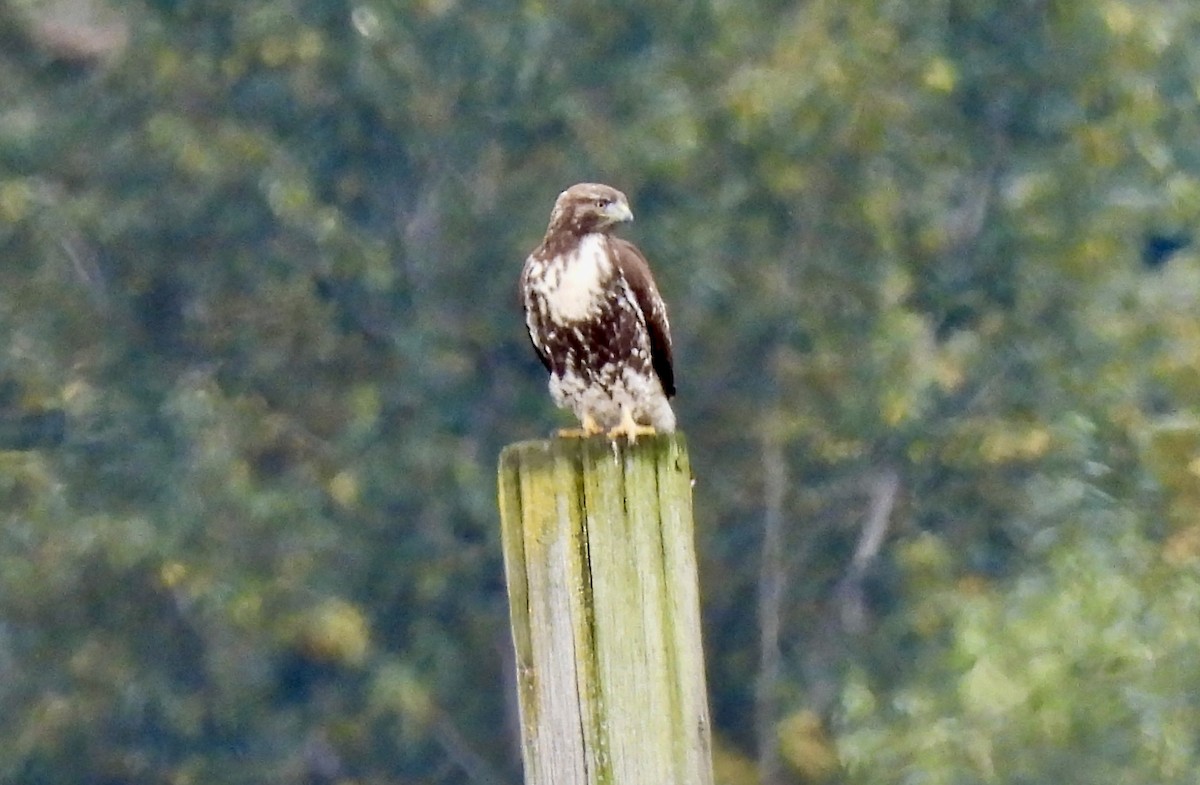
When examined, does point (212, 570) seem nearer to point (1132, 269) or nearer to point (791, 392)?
point (791, 392)

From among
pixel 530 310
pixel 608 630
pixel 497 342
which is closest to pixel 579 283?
pixel 530 310

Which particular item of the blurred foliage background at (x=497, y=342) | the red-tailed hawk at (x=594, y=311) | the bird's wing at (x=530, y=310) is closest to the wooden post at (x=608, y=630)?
the red-tailed hawk at (x=594, y=311)

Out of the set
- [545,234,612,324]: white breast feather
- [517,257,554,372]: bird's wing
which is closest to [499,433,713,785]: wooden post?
[545,234,612,324]: white breast feather

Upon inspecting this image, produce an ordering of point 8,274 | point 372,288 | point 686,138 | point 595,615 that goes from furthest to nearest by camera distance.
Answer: point 8,274 → point 372,288 → point 686,138 → point 595,615

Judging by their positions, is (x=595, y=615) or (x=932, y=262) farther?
(x=932, y=262)

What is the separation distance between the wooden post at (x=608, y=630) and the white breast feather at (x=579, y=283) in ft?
9.26

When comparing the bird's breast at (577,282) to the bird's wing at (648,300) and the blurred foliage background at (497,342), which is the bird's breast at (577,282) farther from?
the blurred foliage background at (497,342)

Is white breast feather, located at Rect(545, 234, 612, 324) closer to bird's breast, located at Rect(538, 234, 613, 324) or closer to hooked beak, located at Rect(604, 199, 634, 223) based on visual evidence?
bird's breast, located at Rect(538, 234, 613, 324)

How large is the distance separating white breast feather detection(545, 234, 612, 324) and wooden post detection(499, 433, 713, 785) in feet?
9.26

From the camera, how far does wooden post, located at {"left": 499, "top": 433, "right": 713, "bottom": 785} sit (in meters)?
2.27

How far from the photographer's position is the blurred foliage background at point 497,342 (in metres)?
13.3

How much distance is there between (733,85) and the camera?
13.1 meters

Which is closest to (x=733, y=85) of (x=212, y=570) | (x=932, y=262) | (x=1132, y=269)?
(x=932, y=262)

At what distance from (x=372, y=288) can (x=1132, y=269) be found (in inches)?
201
